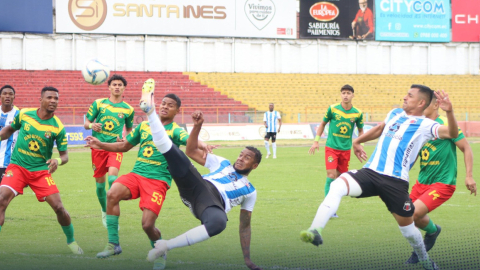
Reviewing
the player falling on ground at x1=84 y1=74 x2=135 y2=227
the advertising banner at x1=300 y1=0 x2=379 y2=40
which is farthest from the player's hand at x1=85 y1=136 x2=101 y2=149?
the advertising banner at x1=300 y1=0 x2=379 y2=40

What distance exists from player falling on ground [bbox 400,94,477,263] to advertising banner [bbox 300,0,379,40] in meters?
41.0

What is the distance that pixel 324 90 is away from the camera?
4600 cm

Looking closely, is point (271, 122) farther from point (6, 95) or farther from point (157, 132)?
point (157, 132)

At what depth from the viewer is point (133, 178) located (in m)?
6.91

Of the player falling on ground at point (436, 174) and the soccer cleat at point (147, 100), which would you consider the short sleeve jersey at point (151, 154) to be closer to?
the soccer cleat at point (147, 100)

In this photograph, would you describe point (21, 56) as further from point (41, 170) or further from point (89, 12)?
point (41, 170)

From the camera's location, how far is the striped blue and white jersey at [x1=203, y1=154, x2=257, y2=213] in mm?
6391

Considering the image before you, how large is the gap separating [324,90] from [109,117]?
124ft

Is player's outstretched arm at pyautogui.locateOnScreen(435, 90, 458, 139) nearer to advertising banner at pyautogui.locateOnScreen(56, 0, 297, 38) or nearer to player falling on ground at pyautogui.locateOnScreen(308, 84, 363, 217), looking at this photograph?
player falling on ground at pyautogui.locateOnScreen(308, 84, 363, 217)

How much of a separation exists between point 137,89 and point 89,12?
722cm

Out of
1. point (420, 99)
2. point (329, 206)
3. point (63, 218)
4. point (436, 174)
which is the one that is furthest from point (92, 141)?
point (436, 174)


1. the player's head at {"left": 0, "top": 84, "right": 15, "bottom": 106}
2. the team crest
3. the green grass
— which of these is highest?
the player's head at {"left": 0, "top": 84, "right": 15, "bottom": 106}

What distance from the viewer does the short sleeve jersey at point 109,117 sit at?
960 cm

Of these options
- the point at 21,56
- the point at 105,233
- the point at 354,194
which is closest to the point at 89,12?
the point at 21,56
